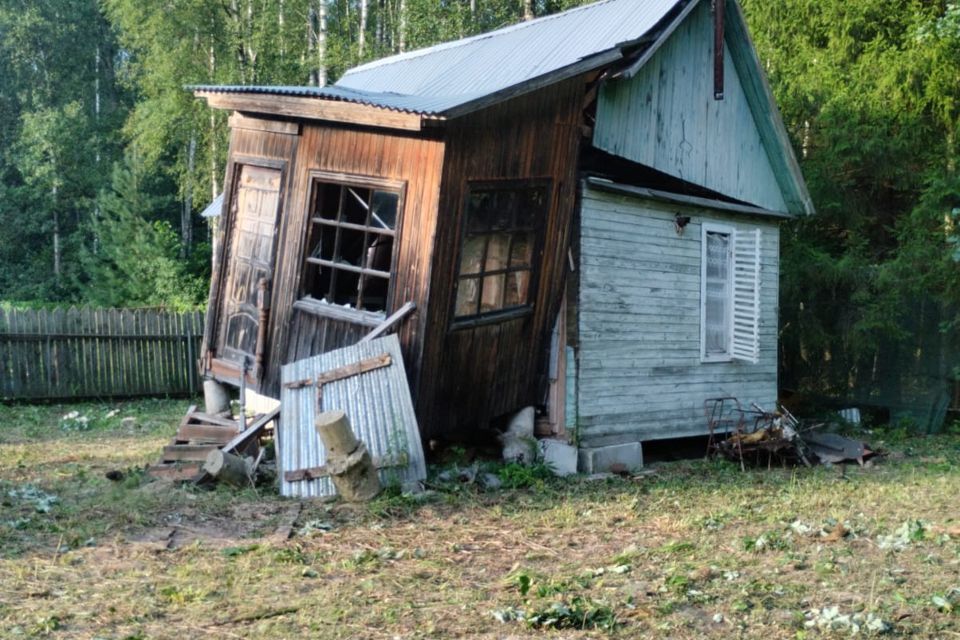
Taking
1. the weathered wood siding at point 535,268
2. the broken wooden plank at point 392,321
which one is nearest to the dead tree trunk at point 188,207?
the weathered wood siding at point 535,268

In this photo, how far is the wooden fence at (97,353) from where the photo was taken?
17016mm

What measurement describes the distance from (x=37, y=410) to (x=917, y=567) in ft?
45.0

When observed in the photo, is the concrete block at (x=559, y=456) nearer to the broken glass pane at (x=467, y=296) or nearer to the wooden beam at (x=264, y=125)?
the broken glass pane at (x=467, y=296)

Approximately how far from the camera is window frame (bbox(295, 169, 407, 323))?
9.99 metres

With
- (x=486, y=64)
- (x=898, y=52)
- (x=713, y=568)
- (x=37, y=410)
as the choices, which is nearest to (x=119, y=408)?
(x=37, y=410)

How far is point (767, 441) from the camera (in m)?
12.2

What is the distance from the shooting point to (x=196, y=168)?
29.9m

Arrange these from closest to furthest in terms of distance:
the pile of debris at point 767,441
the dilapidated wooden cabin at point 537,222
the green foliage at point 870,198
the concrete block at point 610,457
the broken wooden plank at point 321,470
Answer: the broken wooden plank at point 321,470
the dilapidated wooden cabin at point 537,222
the concrete block at point 610,457
the pile of debris at point 767,441
the green foliage at point 870,198

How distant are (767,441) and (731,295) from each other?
2.14 metres

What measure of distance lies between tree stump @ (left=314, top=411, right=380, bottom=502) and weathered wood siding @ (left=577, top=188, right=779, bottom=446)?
10.8 ft

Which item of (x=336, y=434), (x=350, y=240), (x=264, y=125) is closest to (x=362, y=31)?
(x=264, y=125)

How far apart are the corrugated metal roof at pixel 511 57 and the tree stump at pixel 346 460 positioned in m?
3.06

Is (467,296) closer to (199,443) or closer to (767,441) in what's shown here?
(199,443)

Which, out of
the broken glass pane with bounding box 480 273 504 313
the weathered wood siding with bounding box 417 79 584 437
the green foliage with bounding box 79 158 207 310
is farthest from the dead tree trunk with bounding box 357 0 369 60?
the broken glass pane with bounding box 480 273 504 313
